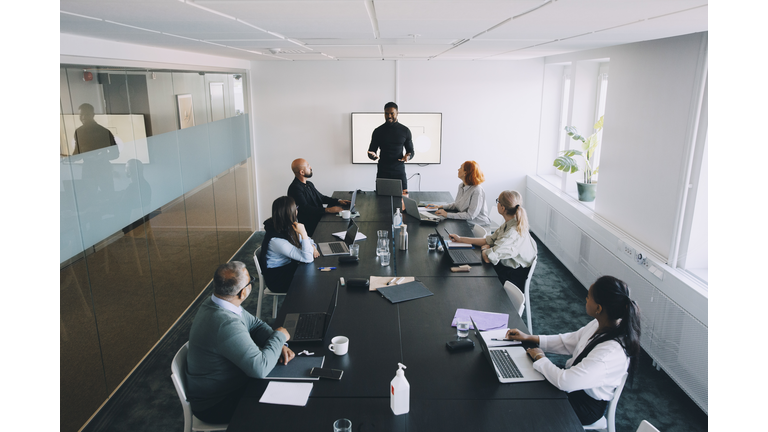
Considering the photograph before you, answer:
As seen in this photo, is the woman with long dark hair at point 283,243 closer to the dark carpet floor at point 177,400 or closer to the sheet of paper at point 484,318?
the dark carpet floor at point 177,400

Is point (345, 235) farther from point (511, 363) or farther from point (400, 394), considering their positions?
point (400, 394)

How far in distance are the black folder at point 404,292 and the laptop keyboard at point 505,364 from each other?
0.87 metres

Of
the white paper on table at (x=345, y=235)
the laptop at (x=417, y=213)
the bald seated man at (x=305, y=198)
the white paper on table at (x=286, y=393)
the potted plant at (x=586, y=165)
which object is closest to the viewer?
the white paper on table at (x=286, y=393)

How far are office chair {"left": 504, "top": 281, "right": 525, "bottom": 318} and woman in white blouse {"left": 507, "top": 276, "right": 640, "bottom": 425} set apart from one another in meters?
0.85

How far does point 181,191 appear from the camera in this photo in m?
4.86

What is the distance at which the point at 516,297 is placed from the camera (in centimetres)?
367

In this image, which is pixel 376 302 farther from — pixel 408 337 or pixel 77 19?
pixel 77 19

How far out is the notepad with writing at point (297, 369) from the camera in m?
2.55

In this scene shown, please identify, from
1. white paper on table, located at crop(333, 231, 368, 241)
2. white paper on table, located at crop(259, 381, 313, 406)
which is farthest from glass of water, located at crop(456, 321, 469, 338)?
white paper on table, located at crop(333, 231, 368, 241)

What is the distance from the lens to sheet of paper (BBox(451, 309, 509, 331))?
10.2 ft

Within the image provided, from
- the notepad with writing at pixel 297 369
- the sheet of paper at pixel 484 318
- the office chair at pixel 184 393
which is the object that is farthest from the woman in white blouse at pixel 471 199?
the office chair at pixel 184 393

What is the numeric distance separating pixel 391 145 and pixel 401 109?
131 centimetres

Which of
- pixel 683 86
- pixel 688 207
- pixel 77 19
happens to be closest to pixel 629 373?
pixel 688 207

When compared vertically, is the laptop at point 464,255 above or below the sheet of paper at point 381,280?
above
